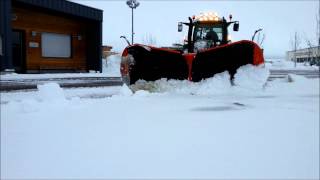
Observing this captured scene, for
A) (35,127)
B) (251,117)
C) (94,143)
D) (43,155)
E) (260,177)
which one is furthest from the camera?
(251,117)

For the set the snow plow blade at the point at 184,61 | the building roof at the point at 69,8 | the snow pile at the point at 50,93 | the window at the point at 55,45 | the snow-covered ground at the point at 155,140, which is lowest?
the snow-covered ground at the point at 155,140

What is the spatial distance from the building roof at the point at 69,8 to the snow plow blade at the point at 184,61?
1129cm

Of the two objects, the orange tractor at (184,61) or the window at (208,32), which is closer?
the orange tractor at (184,61)

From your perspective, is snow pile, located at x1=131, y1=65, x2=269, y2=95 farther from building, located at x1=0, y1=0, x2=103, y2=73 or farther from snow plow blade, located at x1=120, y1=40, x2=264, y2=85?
building, located at x1=0, y1=0, x2=103, y2=73

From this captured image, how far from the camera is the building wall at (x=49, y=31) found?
20188mm

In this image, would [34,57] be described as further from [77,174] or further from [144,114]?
[77,174]

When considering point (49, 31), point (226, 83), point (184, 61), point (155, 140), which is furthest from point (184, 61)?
point (49, 31)

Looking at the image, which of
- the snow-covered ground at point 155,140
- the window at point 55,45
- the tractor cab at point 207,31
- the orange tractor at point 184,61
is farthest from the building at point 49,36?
the snow-covered ground at point 155,140

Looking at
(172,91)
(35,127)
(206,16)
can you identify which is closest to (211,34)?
(206,16)

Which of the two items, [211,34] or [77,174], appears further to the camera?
[211,34]

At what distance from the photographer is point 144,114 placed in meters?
5.25

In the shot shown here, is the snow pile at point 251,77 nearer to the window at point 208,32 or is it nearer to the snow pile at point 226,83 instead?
the snow pile at point 226,83

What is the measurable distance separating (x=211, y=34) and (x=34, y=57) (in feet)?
41.5

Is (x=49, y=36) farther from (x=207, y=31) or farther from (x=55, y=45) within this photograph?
(x=207, y=31)
